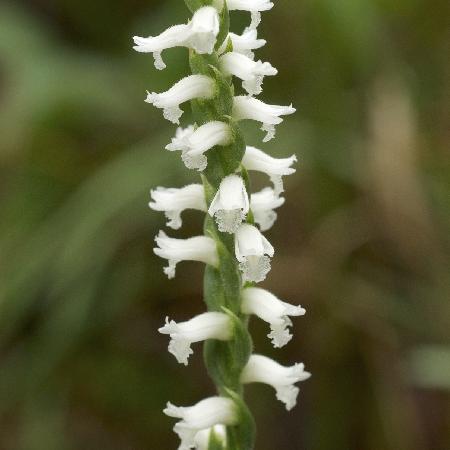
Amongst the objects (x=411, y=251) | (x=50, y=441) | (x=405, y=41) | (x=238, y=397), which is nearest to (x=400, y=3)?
(x=405, y=41)

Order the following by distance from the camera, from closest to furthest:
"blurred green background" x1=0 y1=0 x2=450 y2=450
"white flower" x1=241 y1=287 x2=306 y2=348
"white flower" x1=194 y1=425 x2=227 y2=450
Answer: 1. "white flower" x1=241 y1=287 x2=306 y2=348
2. "white flower" x1=194 y1=425 x2=227 y2=450
3. "blurred green background" x1=0 y1=0 x2=450 y2=450

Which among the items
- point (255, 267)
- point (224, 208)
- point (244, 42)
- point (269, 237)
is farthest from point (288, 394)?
point (269, 237)

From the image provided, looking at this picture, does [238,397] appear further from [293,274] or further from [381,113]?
[381,113]

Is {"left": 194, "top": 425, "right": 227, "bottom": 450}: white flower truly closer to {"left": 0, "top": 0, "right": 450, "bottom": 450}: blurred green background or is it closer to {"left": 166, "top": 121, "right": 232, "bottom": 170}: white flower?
{"left": 166, "top": 121, "right": 232, "bottom": 170}: white flower

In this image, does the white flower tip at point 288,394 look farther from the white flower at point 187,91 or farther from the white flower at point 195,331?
the white flower at point 187,91

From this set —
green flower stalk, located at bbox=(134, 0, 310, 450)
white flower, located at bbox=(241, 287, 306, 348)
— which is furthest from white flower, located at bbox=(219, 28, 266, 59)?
white flower, located at bbox=(241, 287, 306, 348)

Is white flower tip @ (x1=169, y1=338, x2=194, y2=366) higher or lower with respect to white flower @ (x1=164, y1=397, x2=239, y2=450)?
higher

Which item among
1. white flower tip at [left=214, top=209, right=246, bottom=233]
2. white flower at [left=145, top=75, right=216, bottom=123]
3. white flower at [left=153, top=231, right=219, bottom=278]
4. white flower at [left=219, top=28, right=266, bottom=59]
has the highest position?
white flower at [left=219, top=28, right=266, bottom=59]

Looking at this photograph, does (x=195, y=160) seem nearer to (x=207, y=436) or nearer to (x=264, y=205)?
(x=264, y=205)
